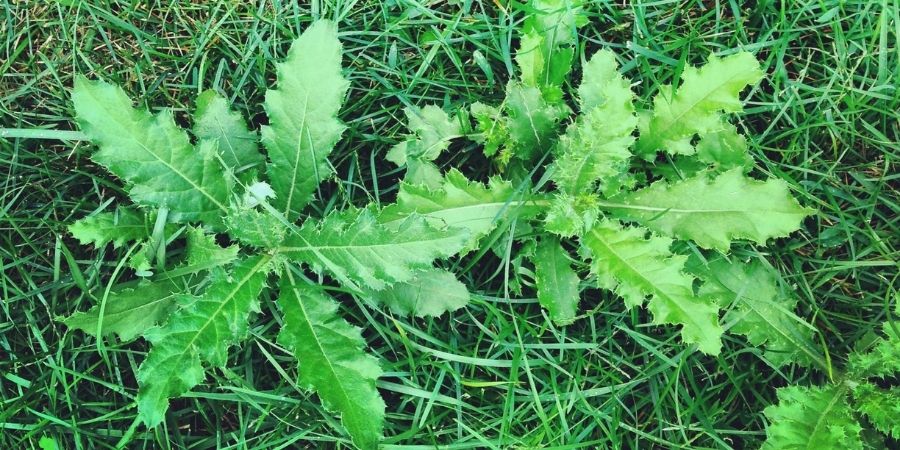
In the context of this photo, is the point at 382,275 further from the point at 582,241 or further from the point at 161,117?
the point at 161,117

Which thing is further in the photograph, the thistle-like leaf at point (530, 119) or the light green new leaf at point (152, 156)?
the thistle-like leaf at point (530, 119)

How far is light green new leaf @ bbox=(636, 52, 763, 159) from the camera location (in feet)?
8.02

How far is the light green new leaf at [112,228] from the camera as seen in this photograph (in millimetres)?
2488

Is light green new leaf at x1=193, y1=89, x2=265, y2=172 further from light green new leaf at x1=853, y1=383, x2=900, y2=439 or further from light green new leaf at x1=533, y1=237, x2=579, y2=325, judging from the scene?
light green new leaf at x1=853, y1=383, x2=900, y2=439

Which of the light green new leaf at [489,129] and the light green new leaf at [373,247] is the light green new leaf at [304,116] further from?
the light green new leaf at [489,129]

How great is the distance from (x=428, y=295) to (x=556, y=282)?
17.0 inches

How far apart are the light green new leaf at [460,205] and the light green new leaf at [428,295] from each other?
0.17m

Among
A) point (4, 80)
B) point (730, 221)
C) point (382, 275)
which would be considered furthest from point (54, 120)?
point (730, 221)

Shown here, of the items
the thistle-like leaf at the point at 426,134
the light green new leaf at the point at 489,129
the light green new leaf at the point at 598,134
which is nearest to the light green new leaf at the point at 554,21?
the light green new leaf at the point at 598,134

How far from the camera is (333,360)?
243 centimetres

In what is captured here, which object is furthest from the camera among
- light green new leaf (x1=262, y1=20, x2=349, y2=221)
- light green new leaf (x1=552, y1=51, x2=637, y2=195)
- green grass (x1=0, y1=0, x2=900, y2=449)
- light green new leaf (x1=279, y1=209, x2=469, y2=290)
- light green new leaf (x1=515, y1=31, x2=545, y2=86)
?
green grass (x1=0, y1=0, x2=900, y2=449)

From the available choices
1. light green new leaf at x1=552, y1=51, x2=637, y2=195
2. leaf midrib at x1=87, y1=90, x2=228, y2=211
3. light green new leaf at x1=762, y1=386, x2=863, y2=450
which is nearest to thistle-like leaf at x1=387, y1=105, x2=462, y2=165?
light green new leaf at x1=552, y1=51, x2=637, y2=195

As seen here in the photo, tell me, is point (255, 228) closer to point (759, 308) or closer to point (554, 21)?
point (554, 21)

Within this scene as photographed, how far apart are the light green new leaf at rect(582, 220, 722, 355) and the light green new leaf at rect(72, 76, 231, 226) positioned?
4.10ft
